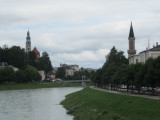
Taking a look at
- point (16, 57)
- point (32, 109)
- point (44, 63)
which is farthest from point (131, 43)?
point (32, 109)

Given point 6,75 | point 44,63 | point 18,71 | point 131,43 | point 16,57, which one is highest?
point 131,43

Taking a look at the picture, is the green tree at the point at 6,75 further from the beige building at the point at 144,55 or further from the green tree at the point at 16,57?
the beige building at the point at 144,55

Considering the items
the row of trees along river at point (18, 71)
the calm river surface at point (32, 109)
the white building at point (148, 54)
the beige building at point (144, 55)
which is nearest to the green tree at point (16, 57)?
the row of trees along river at point (18, 71)

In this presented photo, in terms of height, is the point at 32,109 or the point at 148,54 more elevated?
the point at 148,54

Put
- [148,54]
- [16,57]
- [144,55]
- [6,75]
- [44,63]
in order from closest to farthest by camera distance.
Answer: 1. [148,54]
2. [144,55]
3. [6,75]
4. [16,57]
5. [44,63]

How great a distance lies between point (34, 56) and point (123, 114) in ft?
519

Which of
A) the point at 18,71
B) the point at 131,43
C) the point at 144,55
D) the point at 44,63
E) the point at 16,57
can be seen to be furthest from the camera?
the point at 44,63

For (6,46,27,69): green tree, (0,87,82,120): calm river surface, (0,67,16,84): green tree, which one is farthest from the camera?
(6,46,27,69): green tree

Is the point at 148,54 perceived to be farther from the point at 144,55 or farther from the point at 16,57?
the point at 16,57

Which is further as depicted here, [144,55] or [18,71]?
[18,71]

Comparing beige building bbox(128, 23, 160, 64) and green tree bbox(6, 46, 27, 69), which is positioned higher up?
green tree bbox(6, 46, 27, 69)

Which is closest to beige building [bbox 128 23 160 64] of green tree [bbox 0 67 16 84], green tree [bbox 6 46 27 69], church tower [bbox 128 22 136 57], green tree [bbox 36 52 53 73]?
church tower [bbox 128 22 136 57]

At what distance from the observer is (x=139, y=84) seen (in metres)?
51.2

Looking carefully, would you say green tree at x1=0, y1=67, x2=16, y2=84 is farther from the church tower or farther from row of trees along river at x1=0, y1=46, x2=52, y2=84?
the church tower
